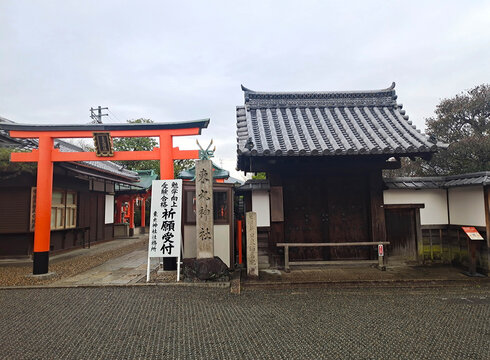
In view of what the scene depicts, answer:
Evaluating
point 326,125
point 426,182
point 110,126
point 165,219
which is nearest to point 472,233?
point 426,182

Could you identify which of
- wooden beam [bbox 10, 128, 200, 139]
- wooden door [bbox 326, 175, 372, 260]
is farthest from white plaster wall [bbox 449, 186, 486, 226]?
Result: wooden beam [bbox 10, 128, 200, 139]

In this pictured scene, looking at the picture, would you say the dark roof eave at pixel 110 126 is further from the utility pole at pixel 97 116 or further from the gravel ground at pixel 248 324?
the utility pole at pixel 97 116

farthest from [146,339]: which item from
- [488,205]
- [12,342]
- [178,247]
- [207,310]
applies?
[488,205]

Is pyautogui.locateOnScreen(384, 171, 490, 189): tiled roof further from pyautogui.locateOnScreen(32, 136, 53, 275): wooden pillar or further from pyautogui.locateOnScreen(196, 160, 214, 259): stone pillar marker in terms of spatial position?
pyautogui.locateOnScreen(32, 136, 53, 275): wooden pillar

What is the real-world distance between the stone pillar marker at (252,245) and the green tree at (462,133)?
13275 millimetres

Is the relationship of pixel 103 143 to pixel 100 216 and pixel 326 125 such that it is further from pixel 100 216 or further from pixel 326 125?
pixel 100 216

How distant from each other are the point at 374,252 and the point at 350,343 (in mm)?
4848

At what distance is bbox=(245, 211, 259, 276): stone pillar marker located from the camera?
286 inches

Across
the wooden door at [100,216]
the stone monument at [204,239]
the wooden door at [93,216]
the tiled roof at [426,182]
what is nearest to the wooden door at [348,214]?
the tiled roof at [426,182]

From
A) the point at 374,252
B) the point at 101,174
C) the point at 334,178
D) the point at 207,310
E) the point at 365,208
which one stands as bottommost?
the point at 207,310

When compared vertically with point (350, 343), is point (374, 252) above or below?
above

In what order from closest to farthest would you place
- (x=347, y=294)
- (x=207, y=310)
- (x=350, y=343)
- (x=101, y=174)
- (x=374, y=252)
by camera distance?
(x=350, y=343) → (x=207, y=310) → (x=347, y=294) → (x=374, y=252) → (x=101, y=174)

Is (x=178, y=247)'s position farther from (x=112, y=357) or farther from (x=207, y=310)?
(x=112, y=357)

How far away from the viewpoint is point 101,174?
1396 centimetres
